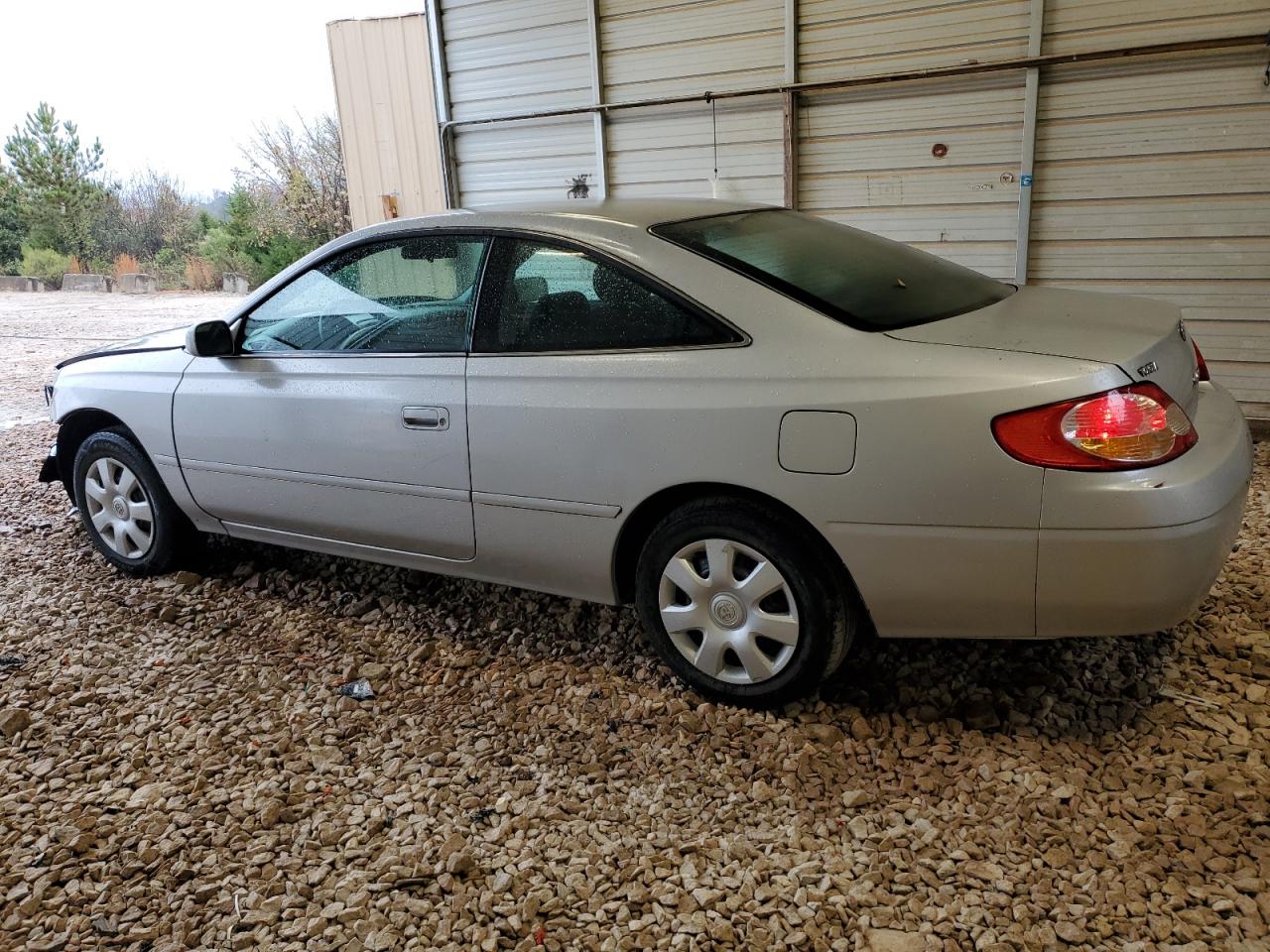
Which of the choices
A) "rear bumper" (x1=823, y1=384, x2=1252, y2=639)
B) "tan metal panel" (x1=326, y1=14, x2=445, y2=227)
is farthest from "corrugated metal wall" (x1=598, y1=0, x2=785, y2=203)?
"rear bumper" (x1=823, y1=384, x2=1252, y2=639)

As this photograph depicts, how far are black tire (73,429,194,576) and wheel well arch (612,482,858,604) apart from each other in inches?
86.4

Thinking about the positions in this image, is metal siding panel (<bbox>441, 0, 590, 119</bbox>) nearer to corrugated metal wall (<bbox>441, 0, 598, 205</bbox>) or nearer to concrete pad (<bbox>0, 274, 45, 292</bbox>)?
corrugated metal wall (<bbox>441, 0, 598, 205</bbox>)

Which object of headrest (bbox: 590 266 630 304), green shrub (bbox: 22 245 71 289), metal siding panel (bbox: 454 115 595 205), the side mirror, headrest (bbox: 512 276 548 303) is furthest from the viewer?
green shrub (bbox: 22 245 71 289)

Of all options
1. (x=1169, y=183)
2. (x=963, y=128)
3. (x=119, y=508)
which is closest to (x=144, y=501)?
(x=119, y=508)

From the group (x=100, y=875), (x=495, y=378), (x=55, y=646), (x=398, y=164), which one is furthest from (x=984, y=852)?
(x=398, y=164)

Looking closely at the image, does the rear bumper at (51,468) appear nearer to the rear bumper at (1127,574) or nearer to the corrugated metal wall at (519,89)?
the rear bumper at (1127,574)

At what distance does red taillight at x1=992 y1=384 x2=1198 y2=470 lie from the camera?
229 centimetres

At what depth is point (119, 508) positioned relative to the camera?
13.9ft

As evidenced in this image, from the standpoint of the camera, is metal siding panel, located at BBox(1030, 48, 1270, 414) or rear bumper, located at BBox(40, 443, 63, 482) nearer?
rear bumper, located at BBox(40, 443, 63, 482)

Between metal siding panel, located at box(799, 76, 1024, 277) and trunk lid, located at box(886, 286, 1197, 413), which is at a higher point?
metal siding panel, located at box(799, 76, 1024, 277)

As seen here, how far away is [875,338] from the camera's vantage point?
8.38 feet

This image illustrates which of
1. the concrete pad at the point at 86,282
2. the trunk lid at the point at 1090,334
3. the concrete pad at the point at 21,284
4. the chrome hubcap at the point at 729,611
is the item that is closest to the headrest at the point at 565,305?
the chrome hubcap at the point at 729,611

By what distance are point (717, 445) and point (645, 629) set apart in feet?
2.32

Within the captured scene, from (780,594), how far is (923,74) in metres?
4.67
